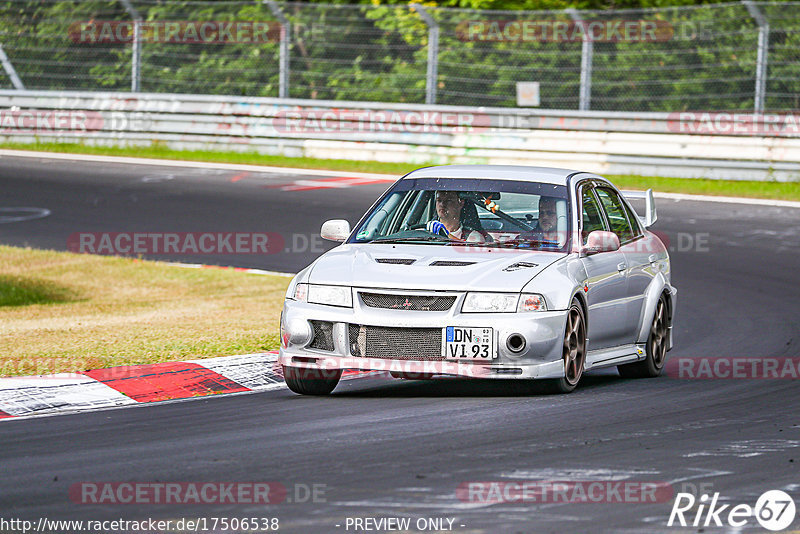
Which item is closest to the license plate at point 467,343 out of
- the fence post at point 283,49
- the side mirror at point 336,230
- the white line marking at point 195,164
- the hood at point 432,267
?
the hood at point 432,267

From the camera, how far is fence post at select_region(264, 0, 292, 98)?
2655 centimetres

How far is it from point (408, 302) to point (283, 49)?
1883 centimetres

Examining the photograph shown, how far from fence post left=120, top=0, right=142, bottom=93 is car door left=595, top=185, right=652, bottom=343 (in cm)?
1865

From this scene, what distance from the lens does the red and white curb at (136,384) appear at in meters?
8.70

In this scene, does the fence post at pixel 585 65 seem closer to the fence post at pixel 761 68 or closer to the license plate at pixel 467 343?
the fence post at pixel 761 68

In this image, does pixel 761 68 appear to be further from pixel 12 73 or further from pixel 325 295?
pixel 325 295

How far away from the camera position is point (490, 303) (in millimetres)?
8516

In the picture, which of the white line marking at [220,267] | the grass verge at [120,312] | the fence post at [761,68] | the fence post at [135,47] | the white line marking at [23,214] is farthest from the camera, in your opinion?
the fence post at [135,47]

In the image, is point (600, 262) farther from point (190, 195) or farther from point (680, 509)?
point (190, 195)

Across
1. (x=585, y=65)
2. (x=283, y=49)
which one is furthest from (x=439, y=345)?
(x=283, y=49)

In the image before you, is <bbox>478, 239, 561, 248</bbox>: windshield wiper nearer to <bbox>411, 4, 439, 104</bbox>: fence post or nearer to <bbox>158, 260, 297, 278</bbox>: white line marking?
<bbox>158, 260, 297, 278</bbox>: white line marking

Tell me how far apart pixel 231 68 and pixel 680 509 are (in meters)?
23.2

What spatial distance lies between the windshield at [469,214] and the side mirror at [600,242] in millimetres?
203

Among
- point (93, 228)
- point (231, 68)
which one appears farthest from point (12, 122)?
point (93, 228)
